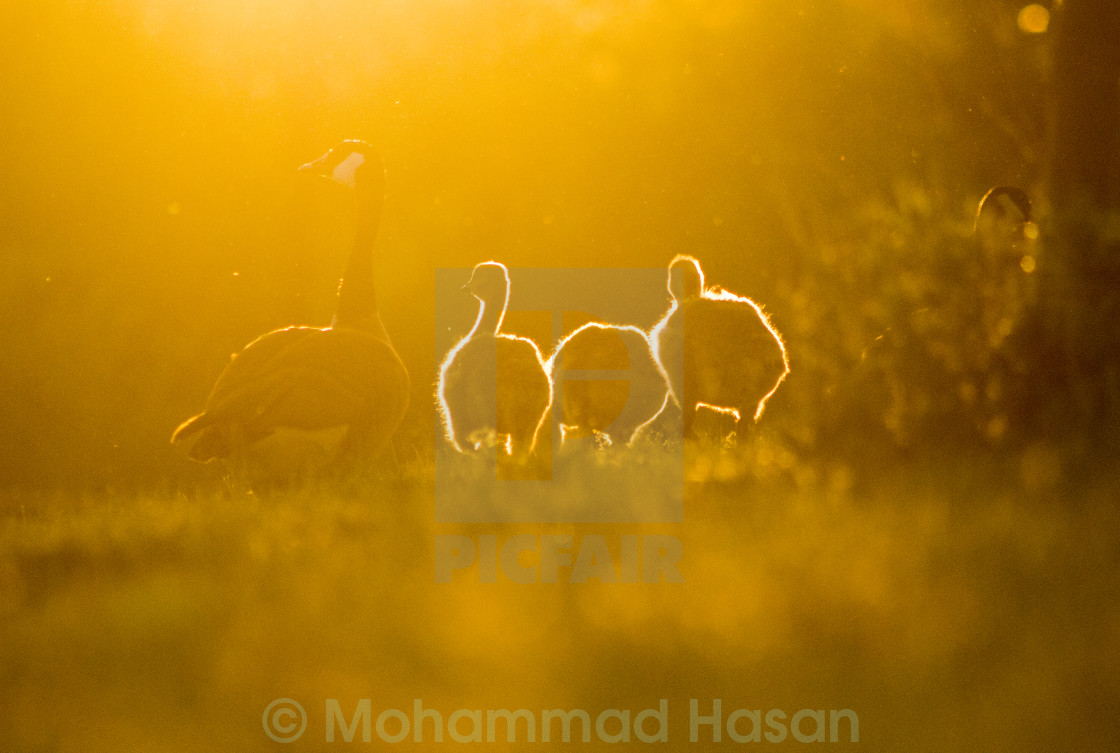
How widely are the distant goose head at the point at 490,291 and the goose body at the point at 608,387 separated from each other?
3.66 feet

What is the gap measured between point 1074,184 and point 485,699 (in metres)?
3.78

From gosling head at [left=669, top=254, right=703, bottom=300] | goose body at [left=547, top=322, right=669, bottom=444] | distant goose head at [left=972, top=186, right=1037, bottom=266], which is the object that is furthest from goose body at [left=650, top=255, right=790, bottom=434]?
distant goose head at [left=972, top=186, right=1037, bottom=266]

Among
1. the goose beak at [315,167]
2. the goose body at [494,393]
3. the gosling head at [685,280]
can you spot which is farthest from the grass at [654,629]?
the gosling head at [685,280]

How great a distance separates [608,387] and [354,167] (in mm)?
2552

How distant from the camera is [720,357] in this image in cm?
688

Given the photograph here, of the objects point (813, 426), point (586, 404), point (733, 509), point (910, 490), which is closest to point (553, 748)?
point (733, 509)

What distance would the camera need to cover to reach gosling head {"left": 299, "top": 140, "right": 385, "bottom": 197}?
280 inches

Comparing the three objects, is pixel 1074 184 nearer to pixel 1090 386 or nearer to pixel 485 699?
pixel 1090 386

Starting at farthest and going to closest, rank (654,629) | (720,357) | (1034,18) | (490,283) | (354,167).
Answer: (490,283)
(354,167)
(720,357)
(1034,18)
(654,629)

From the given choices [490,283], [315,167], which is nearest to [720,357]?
[490,283]

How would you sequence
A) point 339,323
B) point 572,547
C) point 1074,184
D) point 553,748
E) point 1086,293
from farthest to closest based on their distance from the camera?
point 339,323 → point 1074,184 → point 1086,293 → point 572,547 → point 553,748

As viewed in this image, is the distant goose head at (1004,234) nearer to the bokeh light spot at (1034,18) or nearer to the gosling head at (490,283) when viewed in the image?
the bokeh light spot at (1034,18)

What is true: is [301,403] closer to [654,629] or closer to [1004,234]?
[654,629]

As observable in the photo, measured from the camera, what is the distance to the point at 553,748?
220 cm
